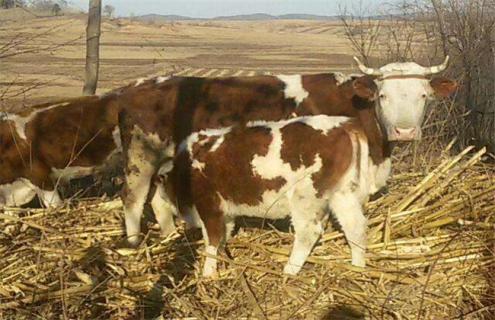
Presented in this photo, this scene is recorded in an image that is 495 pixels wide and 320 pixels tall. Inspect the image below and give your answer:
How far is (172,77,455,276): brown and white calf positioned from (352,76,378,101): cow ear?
0.19 m

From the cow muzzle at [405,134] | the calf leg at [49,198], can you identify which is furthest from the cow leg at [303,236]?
the calf leg at [49,198]

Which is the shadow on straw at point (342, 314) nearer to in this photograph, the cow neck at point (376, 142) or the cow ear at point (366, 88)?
the cow neck at point (376, 142)

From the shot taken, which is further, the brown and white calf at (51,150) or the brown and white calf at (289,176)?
the brown and white calf at (51,150)

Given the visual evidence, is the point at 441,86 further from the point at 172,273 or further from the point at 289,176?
the point at 172,273

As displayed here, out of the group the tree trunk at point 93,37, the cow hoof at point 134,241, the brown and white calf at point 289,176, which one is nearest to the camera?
the brown and white calf at point 289,176

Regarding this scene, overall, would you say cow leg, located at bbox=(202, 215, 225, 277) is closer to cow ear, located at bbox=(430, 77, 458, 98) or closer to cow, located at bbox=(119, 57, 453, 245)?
cow, located at bbox=(119, 57, 453, 245)

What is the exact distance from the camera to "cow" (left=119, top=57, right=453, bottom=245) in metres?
6.93

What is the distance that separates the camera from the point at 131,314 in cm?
511

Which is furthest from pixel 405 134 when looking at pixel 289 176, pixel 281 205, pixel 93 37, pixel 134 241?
pixel 93 37

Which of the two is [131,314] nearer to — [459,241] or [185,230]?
[185,230]

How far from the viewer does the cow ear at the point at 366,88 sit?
255 inches

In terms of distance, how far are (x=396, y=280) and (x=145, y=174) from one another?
276 cm

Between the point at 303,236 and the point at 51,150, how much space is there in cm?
349

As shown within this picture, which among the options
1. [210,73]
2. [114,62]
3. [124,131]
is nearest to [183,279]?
[124,131]
